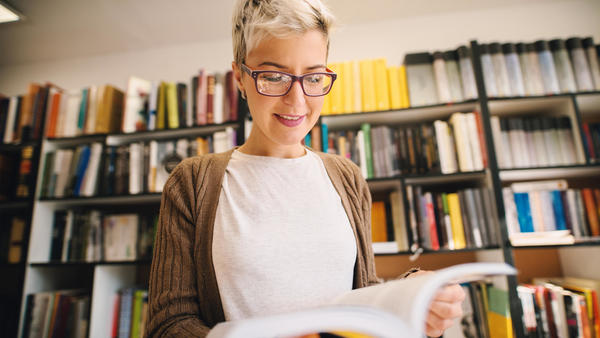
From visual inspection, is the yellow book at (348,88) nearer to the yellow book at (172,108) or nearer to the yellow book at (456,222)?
the yellow book at (456,222)

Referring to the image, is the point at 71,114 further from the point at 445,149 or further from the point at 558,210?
the point at 558,210

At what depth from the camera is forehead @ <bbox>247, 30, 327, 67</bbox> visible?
600 mm

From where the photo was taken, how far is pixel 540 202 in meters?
1.53

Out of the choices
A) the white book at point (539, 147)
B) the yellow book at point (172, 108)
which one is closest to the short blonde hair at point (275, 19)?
the yellow book at point (172, 108)

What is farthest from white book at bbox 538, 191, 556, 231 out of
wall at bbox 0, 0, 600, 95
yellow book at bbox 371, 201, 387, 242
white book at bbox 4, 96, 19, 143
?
white book at bbox 4, 96, 19, 143

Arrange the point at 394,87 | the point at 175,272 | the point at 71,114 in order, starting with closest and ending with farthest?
1. the point at 175,272
2. the point at 394,87
3. the point at 71,114

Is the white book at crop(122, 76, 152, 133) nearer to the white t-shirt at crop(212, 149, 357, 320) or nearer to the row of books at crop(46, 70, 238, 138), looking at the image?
the row of books at crop(46, 70, 238, 138)

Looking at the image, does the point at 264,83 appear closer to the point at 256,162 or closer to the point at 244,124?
the point at 256,162

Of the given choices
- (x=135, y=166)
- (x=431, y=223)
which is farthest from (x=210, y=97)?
(x=431, y=223)

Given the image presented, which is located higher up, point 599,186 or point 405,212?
point 599,186

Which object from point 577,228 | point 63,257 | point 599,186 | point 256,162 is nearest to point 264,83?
point 256,162

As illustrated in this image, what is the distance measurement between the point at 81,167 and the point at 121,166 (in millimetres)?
266

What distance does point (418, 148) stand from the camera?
1661mm

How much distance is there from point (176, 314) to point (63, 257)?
1.77 m
